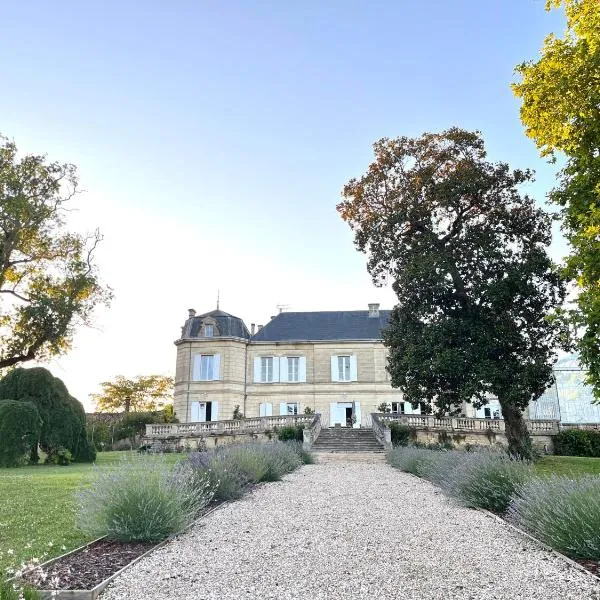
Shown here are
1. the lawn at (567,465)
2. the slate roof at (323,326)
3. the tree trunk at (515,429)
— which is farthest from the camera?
the slate roof at (323,326)

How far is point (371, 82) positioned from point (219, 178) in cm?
446

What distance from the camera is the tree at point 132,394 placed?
42.2 meters

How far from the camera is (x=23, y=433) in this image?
55.2 ft

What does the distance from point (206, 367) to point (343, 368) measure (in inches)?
322

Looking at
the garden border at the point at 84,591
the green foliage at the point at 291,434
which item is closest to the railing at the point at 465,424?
the green foliage at the point at 291,434

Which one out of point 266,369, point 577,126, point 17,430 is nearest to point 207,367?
point 266,369

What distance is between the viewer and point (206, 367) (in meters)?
29.1

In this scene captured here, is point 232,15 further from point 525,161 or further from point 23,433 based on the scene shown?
point 23,433

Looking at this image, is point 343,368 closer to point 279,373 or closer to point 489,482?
point 279,373

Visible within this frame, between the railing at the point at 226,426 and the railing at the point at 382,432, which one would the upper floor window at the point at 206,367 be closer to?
the railing at the point at 226,426

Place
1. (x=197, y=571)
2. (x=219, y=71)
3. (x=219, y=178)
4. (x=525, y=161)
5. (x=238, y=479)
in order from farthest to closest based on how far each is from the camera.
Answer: (x=525, y=161) < (x=219, y=178) < (x=219, y=71) < (x=238, y=479) < (x=197, y=571)

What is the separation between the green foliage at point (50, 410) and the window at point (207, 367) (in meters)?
10.2

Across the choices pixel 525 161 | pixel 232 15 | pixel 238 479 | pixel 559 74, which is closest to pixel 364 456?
pixel 238 479

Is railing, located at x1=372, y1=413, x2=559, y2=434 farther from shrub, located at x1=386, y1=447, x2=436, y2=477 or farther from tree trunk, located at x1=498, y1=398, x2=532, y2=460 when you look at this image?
shrub, located at x1=386, y1=447, x2=436, y2=477
